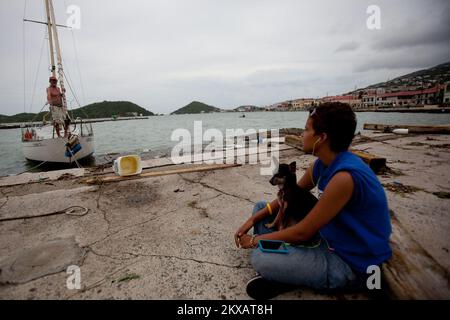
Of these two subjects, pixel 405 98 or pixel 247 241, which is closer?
pixel 247 241

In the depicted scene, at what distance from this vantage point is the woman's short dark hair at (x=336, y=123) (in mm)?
1490

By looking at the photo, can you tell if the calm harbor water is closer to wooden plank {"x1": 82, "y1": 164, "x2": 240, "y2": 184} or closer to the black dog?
wooden plank {"x1": 82, "y1": 164, "x2": 240, "y2": 184}

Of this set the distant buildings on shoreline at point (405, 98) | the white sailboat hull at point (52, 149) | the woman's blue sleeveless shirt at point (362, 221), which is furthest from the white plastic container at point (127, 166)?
the distant buildings on shoreline at point (405, 98)

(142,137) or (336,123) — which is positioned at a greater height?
(336,123)

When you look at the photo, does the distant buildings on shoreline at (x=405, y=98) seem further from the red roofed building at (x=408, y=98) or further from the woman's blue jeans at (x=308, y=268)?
the woman's blue jeans at (x=308, y=268)

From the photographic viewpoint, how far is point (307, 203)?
1.88 meters

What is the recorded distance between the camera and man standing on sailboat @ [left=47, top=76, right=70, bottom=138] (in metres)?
11.4

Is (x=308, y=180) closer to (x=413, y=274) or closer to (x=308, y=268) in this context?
(x=308, y=268)

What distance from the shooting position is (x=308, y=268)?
1.51 metres

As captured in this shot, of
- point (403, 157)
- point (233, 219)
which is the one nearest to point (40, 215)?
point (233, 219)

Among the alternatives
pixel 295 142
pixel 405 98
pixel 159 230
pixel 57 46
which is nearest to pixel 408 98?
pixel 405 98

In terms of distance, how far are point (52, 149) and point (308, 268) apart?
50.1 ft

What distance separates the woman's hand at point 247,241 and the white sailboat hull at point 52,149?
1336cm
